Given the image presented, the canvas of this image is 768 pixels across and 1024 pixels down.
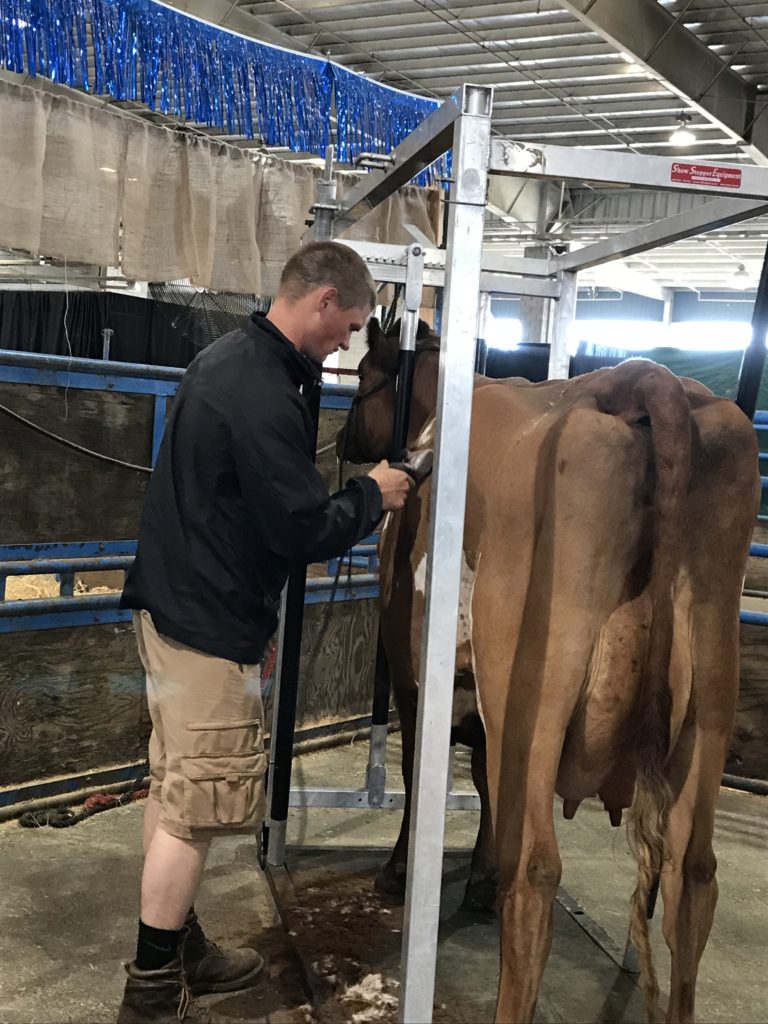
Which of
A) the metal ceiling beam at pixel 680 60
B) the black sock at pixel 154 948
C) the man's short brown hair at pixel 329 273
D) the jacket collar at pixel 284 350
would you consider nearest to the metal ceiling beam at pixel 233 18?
the metal ceiling beam at pixel 680 60

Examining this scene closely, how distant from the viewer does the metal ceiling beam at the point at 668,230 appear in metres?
2.57

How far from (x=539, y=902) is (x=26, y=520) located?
8.87ft

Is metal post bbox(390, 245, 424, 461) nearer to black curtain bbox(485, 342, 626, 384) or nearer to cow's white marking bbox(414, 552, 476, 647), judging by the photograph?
cow's white marking bbox(414, 552, 476, 647)

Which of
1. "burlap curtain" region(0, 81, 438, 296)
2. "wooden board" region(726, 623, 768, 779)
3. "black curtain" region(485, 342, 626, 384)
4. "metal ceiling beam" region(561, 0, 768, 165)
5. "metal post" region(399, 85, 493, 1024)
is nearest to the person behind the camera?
"metal post" region(399, 85, 493, 1024)

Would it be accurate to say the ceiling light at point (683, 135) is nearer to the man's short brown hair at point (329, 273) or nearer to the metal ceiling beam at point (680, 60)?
the metal ceiling beam at point (680, 60)

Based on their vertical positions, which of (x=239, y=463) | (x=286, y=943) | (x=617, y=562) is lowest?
(x=286, y=943)

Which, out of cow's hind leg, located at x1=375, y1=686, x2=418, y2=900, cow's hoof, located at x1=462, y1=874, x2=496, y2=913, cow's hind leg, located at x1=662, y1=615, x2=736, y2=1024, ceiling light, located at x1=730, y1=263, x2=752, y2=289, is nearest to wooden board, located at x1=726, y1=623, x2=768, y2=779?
cow's hoof, located at x1=462, y1=874, x2=496, y2=913

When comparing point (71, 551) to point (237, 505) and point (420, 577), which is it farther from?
point (237, 505)

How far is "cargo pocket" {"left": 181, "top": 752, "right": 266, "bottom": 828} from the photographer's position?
2.50 metres

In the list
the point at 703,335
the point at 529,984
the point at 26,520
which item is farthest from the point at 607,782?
the point at 703,335

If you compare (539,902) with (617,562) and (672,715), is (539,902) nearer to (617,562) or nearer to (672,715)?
(672,715)

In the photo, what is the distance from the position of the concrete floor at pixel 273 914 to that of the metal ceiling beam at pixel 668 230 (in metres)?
2.26

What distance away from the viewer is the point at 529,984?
2.29 m

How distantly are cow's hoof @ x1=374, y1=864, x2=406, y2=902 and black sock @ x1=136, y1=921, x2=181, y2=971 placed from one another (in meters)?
1.12
